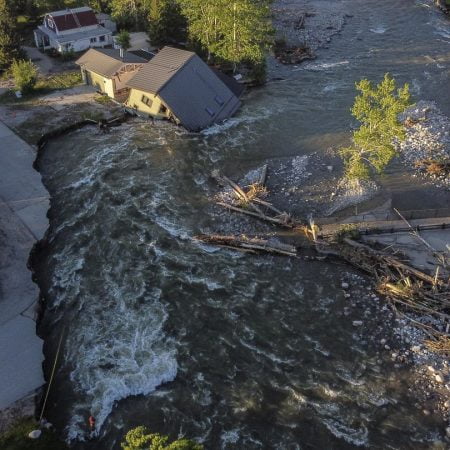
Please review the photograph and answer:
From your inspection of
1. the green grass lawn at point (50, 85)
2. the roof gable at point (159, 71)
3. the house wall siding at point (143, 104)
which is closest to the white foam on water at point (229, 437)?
the roof gable at point (159, 71)

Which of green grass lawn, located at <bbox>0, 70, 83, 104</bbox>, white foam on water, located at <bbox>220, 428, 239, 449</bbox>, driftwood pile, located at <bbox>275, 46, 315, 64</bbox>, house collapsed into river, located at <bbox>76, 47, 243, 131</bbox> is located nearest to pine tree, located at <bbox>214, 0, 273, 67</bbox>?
house collapsed into river, located at <bbox>76, 47, 243, 131</bbox>

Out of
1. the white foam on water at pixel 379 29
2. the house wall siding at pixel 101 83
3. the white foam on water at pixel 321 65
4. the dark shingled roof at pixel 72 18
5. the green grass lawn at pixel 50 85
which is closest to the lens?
the house wall siding at pixel 101 83

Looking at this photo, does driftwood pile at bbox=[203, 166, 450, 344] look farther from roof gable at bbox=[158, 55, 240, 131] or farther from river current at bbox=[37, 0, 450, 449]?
roof gable at bbox=[158, 55, 240, 131]

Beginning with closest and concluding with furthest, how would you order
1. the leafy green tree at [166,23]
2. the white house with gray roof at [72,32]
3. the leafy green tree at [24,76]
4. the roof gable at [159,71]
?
the roof gable at [159,71]
the leafy green tree at [24,76]
the white house with gray roof at [72,32]
the leafy green tree at [166,23]

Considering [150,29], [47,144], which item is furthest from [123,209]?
[150,29]

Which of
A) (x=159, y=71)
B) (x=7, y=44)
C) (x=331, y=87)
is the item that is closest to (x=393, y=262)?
(x=159, y=71)

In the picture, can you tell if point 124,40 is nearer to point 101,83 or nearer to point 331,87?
point 101,83

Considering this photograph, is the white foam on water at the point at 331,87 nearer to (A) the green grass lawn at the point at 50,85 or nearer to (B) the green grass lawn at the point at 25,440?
(A) the green grass lawn at the point at 50,85

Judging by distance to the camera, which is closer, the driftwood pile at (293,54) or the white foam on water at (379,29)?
the driftwood pile at (293,54)
